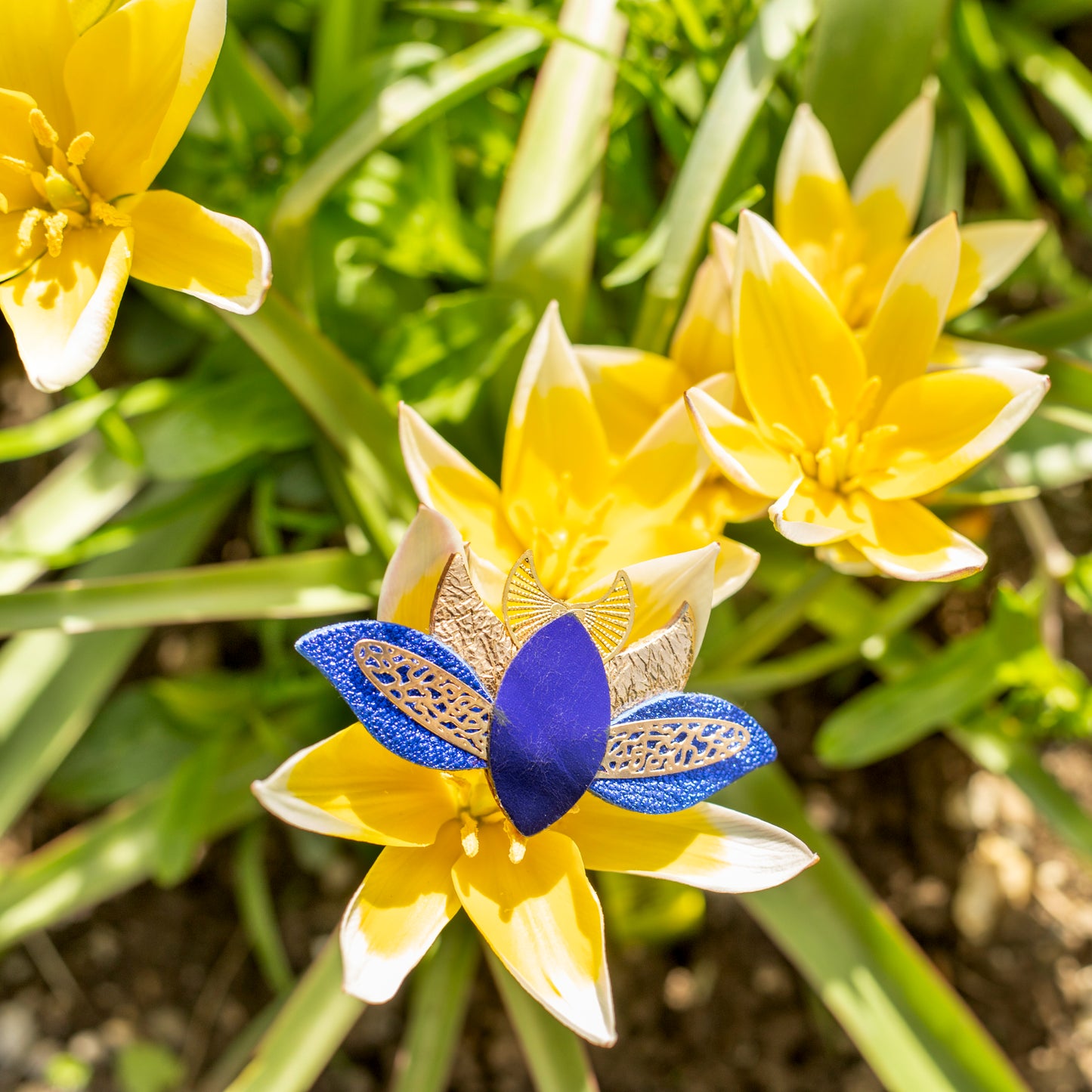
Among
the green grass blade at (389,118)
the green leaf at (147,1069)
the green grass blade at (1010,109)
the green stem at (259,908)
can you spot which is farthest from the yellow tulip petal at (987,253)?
the green leaf at (147,1069)

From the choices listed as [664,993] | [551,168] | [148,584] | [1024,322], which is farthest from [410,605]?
[664,993]

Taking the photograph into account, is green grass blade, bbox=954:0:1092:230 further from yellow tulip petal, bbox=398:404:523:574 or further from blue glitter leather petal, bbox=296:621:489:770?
blue glitter leather petal, bbox=296:621:489:770

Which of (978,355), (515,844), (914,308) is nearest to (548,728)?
Result: (515,844)

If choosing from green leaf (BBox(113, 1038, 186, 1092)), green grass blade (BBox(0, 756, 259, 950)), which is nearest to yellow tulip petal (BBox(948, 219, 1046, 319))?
green grass blade (BBox(0, 756, 259, 950))

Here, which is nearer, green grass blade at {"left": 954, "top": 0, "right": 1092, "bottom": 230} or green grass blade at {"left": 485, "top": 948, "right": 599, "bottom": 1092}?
green grass blade at {"left": 485, "top": 948, "right": 599, "bottom": 1092}

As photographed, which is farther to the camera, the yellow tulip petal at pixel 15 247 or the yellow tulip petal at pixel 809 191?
the yellow tulip petal at pixel 809 191

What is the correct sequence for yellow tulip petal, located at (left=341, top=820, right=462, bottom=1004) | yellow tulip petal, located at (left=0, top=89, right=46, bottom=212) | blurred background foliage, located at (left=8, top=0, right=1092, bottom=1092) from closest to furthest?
1. yellow tulip petal, located at (left=341, top=820, right=462, bottom=1004)
2. yellow tulip petal, located at (left=0, top=89, right=46, bottom=212)
3. blurred background foliage, located at (left=8, top=0, right=1092, bottom=1092)

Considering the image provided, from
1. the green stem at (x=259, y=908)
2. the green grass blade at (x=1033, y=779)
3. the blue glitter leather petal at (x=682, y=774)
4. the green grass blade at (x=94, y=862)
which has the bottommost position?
the green stem at (x=259, y=908)

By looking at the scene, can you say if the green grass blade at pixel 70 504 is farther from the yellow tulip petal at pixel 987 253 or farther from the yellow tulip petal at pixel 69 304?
the yellow tulip petal at pixel 987 253
